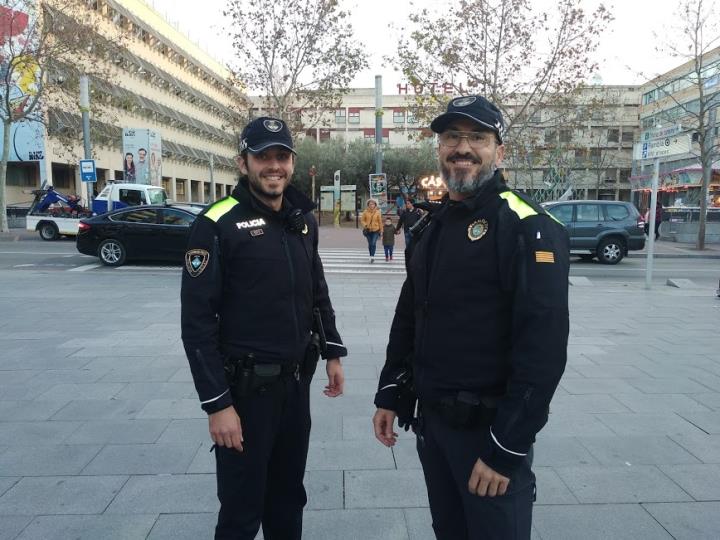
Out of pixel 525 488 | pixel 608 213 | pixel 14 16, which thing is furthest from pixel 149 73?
pixel 525 488

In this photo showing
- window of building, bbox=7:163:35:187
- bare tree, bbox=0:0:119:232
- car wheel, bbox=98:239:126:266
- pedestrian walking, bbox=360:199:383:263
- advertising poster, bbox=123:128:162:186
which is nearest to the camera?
car wheel, bbox=98:239:126:266

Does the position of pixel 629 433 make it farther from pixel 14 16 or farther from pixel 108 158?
pixel 108 158

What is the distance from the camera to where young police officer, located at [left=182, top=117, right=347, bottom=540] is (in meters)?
2.05

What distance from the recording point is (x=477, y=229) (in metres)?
1.80

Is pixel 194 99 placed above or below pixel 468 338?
above

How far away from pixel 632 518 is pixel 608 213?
14.1 meters

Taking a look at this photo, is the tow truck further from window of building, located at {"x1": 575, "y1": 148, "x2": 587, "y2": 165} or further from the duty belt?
window of building, located at {"x1": 575, "y1": 148, "x2": 587, "y2": 165}

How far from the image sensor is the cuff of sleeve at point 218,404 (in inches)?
79.8

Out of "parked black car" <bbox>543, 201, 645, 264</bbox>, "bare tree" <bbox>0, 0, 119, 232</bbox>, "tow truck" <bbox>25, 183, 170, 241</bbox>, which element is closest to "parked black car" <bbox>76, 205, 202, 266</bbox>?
"tow truck" <bbox>25, 183, 170, 241</bbox>

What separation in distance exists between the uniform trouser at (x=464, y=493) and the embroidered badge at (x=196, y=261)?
1026mm

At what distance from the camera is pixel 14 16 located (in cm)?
2053

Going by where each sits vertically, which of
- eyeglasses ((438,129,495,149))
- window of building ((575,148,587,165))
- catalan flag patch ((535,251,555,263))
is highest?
window of building ((575,148,587,165))

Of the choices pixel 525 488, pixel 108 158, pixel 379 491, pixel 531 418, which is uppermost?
pixel 108 158

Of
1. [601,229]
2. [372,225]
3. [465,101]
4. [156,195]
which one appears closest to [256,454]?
[465,101]
